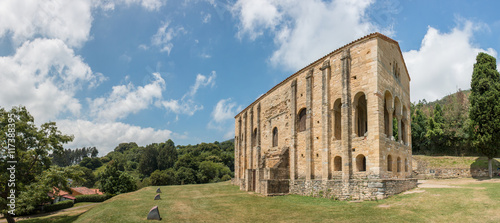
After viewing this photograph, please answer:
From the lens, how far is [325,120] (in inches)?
838

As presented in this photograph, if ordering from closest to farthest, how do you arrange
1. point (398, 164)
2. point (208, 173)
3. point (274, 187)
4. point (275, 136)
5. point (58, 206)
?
point (398, 164), point (274, 187), point (275, 136), point (58, 206), point (208, 173)

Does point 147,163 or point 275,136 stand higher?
point 275,136

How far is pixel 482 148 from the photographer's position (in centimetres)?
2617

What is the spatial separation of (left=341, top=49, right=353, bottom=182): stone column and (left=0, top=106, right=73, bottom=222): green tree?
21798 millimetres

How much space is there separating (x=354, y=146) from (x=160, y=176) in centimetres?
4368

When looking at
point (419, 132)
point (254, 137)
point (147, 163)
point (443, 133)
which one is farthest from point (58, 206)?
point (443, 133)

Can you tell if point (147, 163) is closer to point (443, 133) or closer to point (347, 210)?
point (443, 133)

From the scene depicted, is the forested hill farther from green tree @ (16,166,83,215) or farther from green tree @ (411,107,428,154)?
green tree @ (16,166,83,215)

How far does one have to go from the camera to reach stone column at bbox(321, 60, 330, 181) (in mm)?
20609

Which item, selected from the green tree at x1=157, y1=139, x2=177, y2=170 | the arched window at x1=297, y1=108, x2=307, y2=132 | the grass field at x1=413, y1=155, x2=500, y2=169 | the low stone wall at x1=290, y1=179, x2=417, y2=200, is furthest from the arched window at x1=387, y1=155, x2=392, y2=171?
the green tree at x1=157, y1=139, x2=177, y2=170

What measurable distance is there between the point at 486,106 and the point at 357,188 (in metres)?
17.2

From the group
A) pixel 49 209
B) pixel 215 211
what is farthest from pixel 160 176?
pixel 215 211

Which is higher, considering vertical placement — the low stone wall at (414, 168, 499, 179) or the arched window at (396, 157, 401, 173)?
the arched window at (396, 157, 401, 173)

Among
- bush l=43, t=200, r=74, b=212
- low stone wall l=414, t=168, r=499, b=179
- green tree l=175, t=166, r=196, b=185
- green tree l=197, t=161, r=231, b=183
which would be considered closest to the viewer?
low stone wall l=414, t=168, r=499, b=179
